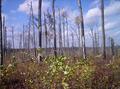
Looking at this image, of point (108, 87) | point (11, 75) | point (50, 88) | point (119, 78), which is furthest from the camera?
point (11, 75)

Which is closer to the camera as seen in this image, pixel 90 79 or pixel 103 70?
pixel 90 79

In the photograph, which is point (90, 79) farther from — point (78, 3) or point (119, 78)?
point (78, 3)

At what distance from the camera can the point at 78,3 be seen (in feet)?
87.7

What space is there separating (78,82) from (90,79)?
22.4 inches

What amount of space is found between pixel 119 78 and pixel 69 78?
10.8ft

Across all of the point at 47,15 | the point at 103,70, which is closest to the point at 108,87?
the point at 103,70

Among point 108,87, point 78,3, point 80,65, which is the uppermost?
point 78,3

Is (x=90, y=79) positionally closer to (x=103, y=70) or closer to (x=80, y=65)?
(x=80, y=65)

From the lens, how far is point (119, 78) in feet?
40.4

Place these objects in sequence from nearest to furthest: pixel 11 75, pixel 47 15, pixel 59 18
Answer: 1. pixel 11 75
2. pixel 47 15
3. pixel 59 18

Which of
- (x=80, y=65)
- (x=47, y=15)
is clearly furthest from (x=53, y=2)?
(x=80, y=65)

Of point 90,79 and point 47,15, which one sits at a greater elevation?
point 47,15

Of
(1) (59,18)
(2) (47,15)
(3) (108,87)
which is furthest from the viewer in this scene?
(1) (59,18)

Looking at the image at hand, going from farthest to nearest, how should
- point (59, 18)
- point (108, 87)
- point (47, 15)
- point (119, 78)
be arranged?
point (59, 18) → point (47, 15) → point (119, 78) → point (108, 87)
